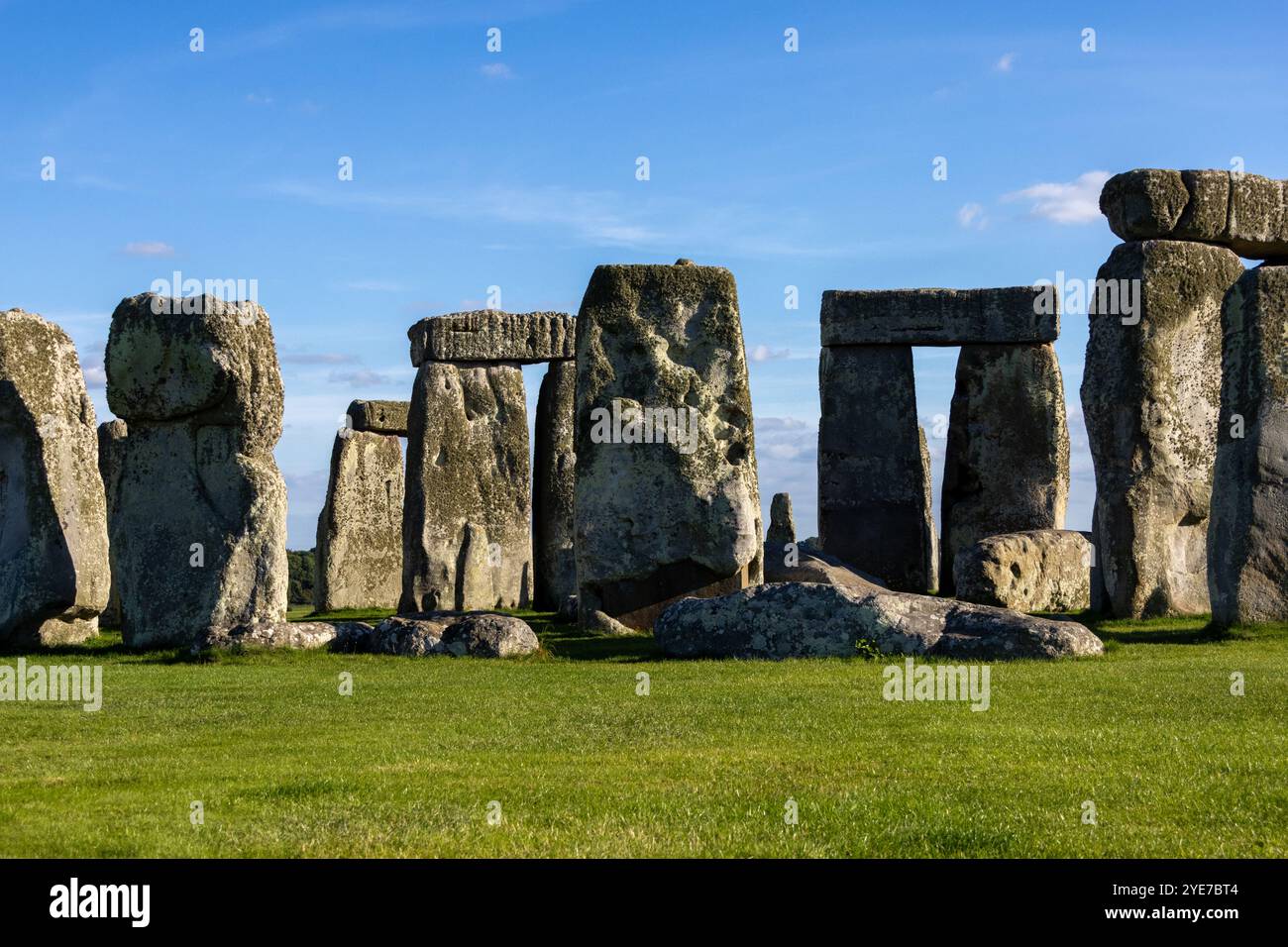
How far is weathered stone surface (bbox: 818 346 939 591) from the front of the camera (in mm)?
24984

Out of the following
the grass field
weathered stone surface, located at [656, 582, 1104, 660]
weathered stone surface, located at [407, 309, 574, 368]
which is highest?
weathered stone surface, located at [407, 309, 574, 368]

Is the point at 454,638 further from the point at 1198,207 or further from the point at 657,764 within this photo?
the point at 1198,207

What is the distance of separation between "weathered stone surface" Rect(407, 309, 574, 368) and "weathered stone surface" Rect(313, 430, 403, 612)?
2978mm

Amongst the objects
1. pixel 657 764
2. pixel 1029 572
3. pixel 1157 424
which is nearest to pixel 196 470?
pixel 657 764

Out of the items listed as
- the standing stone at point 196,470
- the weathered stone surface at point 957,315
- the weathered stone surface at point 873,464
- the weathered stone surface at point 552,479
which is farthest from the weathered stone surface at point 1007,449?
the standing stone at point 196,470

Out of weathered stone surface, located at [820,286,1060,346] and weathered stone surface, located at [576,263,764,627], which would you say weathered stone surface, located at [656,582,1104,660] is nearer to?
weathered stone surface, located at [576,263,764,627]

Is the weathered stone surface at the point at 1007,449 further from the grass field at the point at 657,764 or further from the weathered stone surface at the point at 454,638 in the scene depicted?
the grass field at the point at 657,764

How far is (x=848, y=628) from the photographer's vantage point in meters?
12.8

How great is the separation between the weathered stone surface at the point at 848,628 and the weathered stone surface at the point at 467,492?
1114 cm

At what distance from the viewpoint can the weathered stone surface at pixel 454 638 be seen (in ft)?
44.2

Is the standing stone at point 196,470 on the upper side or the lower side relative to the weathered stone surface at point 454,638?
upper

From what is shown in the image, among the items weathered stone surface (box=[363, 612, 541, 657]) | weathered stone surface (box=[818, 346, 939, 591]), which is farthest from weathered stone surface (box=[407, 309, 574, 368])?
weathered stone surface (box=[363, 612, 541, 657])

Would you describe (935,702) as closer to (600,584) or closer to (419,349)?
(600,584)
